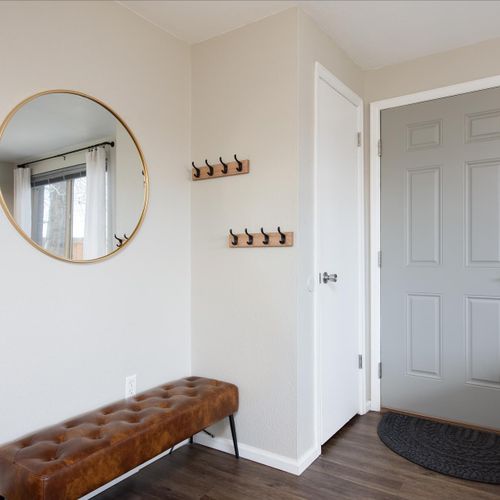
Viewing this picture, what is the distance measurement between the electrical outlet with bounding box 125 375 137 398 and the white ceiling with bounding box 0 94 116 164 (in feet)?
3.80

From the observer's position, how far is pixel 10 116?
5.67ft

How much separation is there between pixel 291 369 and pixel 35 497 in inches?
48.7

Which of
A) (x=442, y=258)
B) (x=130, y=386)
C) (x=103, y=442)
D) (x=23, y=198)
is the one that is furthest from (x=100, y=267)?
(x=442, y=258)

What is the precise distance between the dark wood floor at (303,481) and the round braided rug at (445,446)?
0.22 ft

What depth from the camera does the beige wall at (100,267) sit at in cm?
175

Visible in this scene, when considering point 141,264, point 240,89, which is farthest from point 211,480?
point 240,89

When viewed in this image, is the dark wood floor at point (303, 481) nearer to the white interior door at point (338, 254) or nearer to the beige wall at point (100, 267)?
the white interior door at point (338, 254)

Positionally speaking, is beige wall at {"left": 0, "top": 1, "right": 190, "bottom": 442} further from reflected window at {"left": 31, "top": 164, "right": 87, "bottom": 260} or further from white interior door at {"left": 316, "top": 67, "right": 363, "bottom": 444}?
white interior door at {"left": 316, "top": 67, "right": 363, "bottom": 444}

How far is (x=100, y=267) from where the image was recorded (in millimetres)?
2084

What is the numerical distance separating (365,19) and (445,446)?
242 centimetres

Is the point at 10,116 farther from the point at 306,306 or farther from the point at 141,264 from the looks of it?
the point at 306,306

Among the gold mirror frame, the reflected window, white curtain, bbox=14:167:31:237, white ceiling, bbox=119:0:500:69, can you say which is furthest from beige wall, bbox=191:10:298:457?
white curtain, bbox=14:167:31:237

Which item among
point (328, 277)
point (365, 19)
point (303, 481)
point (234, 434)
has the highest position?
point (365, 19)

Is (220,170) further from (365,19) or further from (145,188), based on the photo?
(365,19)
